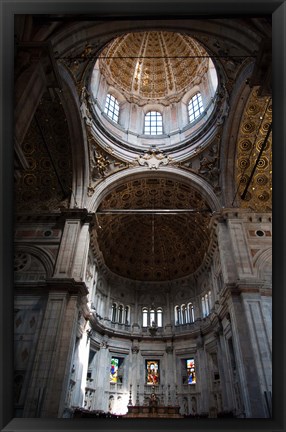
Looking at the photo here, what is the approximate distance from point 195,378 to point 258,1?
2106 cm

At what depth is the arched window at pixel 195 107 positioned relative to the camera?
68.2 feet

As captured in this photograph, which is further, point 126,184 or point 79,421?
point 126,184

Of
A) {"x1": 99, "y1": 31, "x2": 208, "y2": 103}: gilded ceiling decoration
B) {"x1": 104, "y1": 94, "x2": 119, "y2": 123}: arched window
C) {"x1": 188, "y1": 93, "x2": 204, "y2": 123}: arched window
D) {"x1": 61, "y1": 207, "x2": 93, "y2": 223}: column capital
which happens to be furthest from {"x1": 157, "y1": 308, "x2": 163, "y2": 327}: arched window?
{"x1": 99, "y1": 31, "x2": 208, "y2": 103}: gilded ceiling decoration

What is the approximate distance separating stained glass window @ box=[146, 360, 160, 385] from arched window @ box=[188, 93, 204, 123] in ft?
56.6

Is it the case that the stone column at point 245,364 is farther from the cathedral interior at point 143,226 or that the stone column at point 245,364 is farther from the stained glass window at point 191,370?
the stained glass window at point 191,370

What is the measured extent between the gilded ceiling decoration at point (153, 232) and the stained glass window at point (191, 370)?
20.0ft

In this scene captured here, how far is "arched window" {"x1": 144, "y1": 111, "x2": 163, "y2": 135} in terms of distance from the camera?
22.2 meters

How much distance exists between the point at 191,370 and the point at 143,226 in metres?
10.4

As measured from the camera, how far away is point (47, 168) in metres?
15.7
